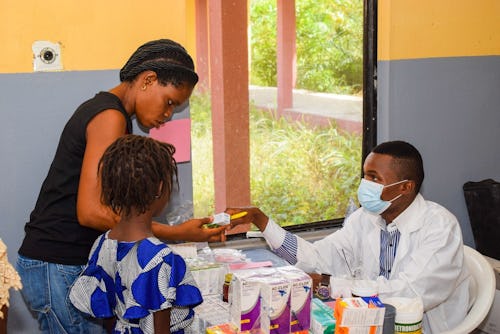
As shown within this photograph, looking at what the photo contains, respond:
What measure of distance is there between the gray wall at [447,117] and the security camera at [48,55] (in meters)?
1.78

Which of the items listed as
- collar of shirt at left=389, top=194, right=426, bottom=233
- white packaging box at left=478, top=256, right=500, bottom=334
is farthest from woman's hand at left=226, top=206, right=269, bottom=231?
white packaging box at left=478, top=256, right=500, bottom=334

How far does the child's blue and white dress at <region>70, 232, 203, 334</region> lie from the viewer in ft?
5.66

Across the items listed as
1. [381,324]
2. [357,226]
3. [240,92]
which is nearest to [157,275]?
[381,324]

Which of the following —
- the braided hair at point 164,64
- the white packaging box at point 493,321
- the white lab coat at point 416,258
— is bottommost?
the white packaging box at point 493,321

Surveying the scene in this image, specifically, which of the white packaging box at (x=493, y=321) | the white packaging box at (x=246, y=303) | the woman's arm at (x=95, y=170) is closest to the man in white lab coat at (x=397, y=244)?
the white packaging box at (x=246, y=303)

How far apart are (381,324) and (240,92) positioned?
187cm

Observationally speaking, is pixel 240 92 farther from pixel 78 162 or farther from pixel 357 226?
pixel 78 162

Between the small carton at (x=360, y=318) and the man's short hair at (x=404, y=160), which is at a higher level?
the man's short hair at (x=404, y=160)

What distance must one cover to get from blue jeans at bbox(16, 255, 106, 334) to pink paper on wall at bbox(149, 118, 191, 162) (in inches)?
37.6

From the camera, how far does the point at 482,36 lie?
3.73 meters

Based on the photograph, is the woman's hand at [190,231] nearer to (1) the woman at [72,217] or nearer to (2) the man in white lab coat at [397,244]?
(1) the woman at [72,217]

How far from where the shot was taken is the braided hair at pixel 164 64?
2217mm

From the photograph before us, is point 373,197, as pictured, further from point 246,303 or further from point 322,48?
point 322,48

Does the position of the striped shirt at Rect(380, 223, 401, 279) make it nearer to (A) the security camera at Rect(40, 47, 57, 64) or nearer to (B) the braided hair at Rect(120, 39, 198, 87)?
(B) the braided hair at Rect(120, 39, 198, 87)
